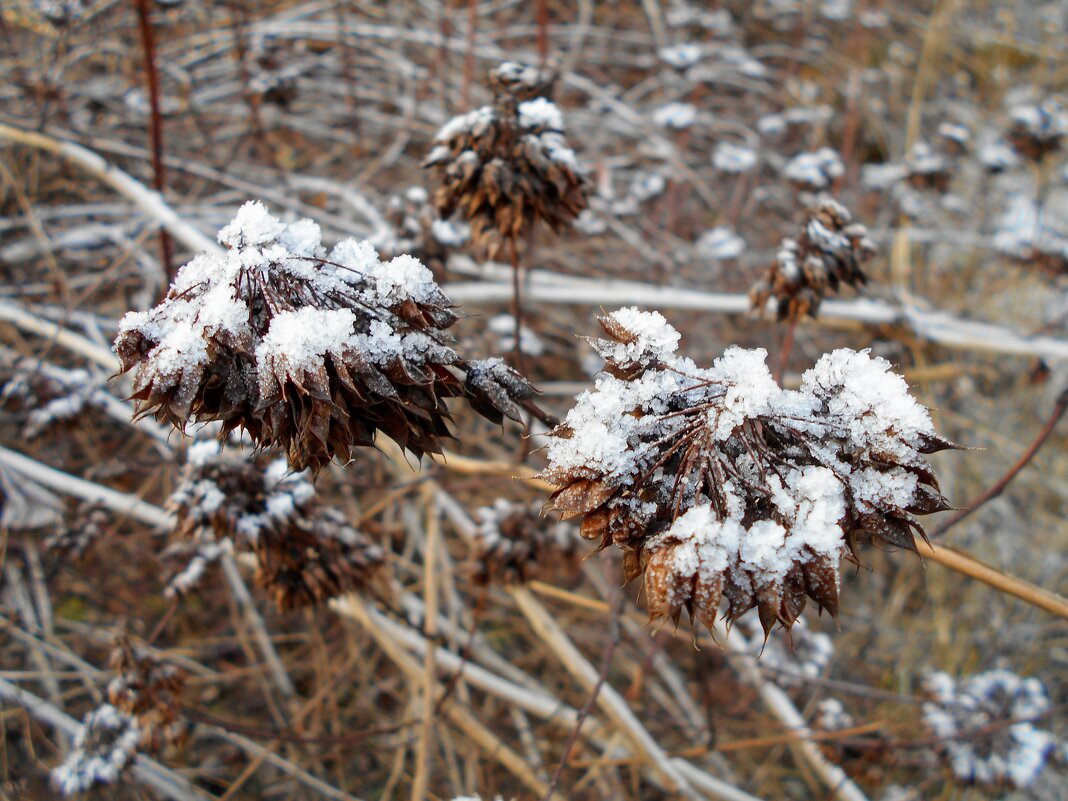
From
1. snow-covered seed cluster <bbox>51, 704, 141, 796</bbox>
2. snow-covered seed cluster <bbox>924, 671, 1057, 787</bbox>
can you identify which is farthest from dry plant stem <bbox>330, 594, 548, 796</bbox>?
snow-covered seed cluster <bbox>924, 671, 1057, 787</bbox>

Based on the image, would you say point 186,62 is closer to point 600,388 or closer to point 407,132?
point 407,132

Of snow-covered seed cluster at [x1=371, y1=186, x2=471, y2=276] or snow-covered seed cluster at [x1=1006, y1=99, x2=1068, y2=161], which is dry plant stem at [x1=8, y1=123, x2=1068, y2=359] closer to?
snow-covered seed cluster at [x1=371, y1=186, x2=471, y2=276]

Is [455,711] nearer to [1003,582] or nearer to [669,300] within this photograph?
[1003,582]

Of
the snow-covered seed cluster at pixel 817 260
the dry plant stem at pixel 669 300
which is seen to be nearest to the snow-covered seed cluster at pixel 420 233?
the dry plant stem at pixel 669 300

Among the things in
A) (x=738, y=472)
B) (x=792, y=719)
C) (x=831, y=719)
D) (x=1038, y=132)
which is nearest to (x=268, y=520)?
(x=738, y=472)

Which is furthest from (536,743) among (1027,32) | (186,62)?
(1027,32)
